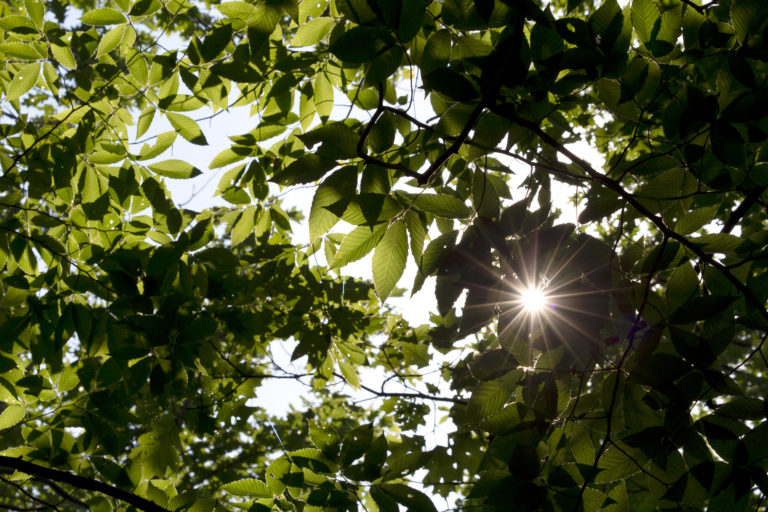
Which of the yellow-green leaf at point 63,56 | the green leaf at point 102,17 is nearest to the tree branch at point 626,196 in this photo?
the green leaf at point 102,17

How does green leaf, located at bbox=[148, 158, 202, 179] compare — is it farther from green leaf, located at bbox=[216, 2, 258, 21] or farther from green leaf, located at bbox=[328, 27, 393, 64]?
green leaf, located at bbox=[328, 27, 393, 64]

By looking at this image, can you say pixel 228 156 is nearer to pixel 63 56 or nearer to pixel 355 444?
pixel 63 56

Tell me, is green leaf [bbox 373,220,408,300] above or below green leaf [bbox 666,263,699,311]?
below

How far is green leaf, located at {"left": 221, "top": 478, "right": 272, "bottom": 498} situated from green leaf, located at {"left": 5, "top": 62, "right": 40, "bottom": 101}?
6.17 feet

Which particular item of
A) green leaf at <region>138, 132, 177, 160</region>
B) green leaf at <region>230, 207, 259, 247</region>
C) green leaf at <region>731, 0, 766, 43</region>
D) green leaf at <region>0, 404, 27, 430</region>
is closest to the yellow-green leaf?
green leaf at <region>138, 132, 177, 160</region>

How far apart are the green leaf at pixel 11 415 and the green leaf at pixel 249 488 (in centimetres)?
121

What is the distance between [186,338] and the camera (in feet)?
5.66

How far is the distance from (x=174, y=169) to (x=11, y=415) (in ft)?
4.35

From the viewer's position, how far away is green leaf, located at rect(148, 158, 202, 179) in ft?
7.29

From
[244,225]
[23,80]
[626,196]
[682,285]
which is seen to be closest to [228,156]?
[244,225]

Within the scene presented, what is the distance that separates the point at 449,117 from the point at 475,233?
334mm

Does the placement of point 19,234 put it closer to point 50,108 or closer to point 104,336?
point 104,336

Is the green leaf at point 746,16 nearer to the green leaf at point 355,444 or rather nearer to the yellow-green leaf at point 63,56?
the green leaf at point 355,444

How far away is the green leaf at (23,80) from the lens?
2129 mm
